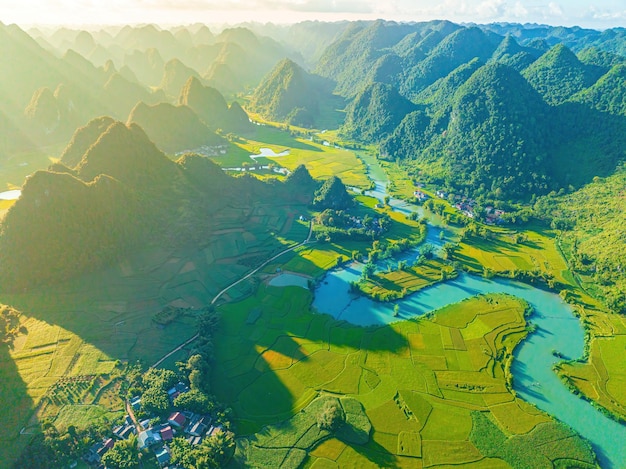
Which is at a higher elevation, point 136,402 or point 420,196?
point 420,196

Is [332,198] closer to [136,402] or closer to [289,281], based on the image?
[289,281]

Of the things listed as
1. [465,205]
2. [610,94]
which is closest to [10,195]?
[465,205]

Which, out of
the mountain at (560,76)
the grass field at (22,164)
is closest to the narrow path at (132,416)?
the grass field at (22,164)

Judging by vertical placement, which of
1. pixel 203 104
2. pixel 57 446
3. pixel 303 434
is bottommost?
pixel 303 434

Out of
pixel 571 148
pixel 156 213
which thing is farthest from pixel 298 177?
pixel 571 148

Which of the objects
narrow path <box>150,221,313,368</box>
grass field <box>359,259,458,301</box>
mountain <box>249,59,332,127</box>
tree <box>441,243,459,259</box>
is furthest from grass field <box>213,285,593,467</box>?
mountain <box>249,59,332,127</box>

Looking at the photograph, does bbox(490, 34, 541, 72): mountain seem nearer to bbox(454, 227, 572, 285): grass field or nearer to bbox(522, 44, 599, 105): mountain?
bbox(522, 44, 599, 105): mountain

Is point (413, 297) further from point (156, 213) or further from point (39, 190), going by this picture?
point (39, 190)
